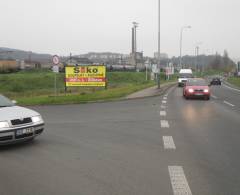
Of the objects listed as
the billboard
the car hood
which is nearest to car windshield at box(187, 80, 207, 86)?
the billboard

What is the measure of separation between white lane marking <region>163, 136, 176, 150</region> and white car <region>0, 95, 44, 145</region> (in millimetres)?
2993

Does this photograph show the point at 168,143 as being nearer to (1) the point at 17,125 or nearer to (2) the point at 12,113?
(1) the point at 17,125

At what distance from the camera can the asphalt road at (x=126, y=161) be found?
5.35 meters

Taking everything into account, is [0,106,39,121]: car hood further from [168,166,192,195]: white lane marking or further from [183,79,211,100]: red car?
[183,79,211,100]: red car

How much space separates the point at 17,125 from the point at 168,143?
3511mm

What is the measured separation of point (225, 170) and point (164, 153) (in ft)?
5.09

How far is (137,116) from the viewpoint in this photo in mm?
14031

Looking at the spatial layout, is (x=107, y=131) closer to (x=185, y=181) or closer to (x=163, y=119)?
(x=163, y=119)

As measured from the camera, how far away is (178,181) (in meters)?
5.64

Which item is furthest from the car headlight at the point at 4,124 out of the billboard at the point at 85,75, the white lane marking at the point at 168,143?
the billboard at the point at 85,75

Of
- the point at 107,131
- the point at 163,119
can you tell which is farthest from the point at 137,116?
the point at 107,131

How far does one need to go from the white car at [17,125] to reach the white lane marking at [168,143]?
9.82 ft

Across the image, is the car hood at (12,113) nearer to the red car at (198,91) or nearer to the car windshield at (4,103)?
the car windshield at (4,103)

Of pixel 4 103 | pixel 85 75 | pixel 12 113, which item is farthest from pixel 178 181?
pixel 85 75
